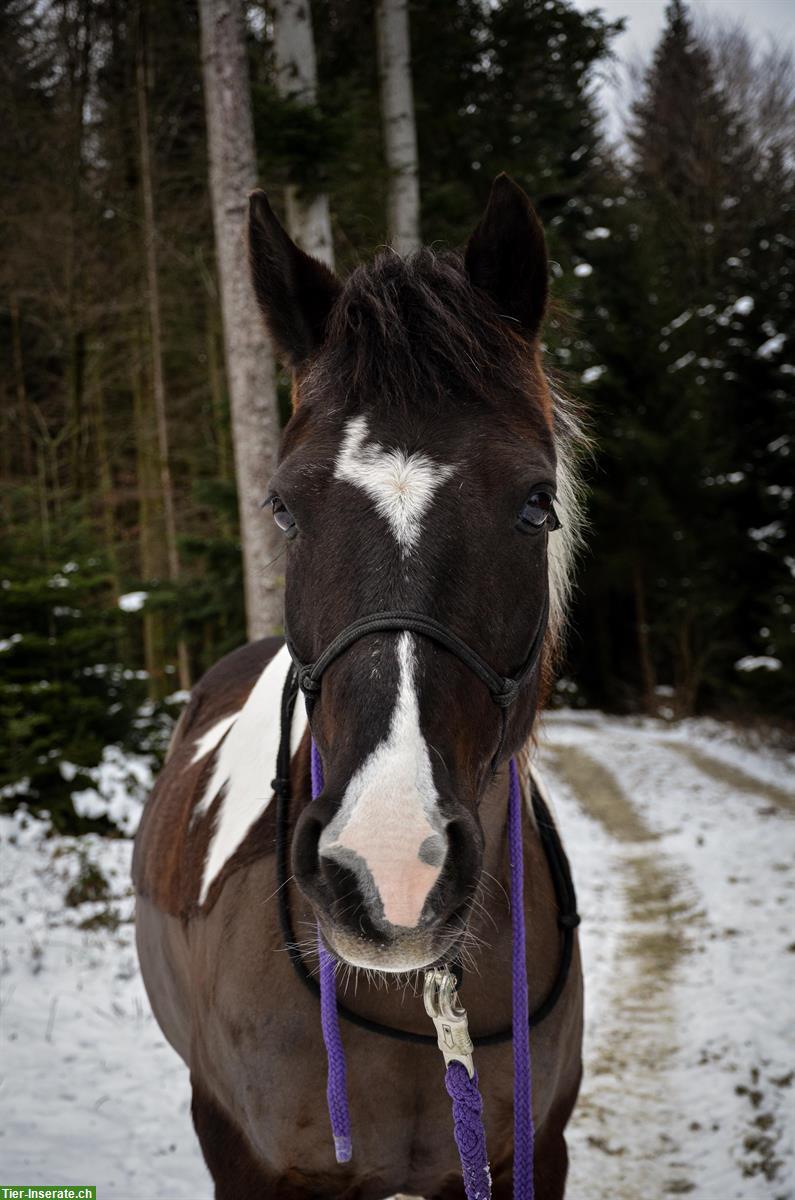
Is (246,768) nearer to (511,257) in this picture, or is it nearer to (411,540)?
(411,540)

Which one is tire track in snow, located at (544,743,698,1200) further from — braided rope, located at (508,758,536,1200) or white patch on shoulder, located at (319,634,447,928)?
white patch on shoulder, located at (319,634,447,928)

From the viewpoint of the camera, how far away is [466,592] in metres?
1.58

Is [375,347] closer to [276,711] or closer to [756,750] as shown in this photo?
[276,711]

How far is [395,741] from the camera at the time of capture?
137cm

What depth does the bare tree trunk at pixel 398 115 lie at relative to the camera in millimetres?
10070

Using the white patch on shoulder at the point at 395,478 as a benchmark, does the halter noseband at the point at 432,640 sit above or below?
below

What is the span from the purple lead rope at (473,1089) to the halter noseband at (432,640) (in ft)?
0.84

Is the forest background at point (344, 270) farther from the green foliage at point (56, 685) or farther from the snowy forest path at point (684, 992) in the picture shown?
the snowy forest path at point (684, 992)

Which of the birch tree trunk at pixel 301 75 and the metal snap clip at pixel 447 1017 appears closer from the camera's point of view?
the metal snap clip at pixel 447 1017

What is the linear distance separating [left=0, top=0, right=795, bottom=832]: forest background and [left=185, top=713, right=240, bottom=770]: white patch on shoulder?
133 cm

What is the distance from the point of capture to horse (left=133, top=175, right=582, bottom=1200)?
138cm

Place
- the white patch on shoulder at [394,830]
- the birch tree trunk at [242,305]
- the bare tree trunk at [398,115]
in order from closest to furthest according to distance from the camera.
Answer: the white patch on shoulder at [394,830], the birch tree trunk at [242,305], the bare tree trunk at [398,115]

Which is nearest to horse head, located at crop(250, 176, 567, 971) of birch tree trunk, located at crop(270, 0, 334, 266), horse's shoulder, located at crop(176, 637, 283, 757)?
horse's shoulder, located at crop(176, 637, 283, 757)


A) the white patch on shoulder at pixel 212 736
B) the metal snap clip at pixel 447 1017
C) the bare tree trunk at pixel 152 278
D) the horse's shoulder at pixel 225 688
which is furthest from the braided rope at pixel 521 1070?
the bare tree trunk at pixel 152 278
